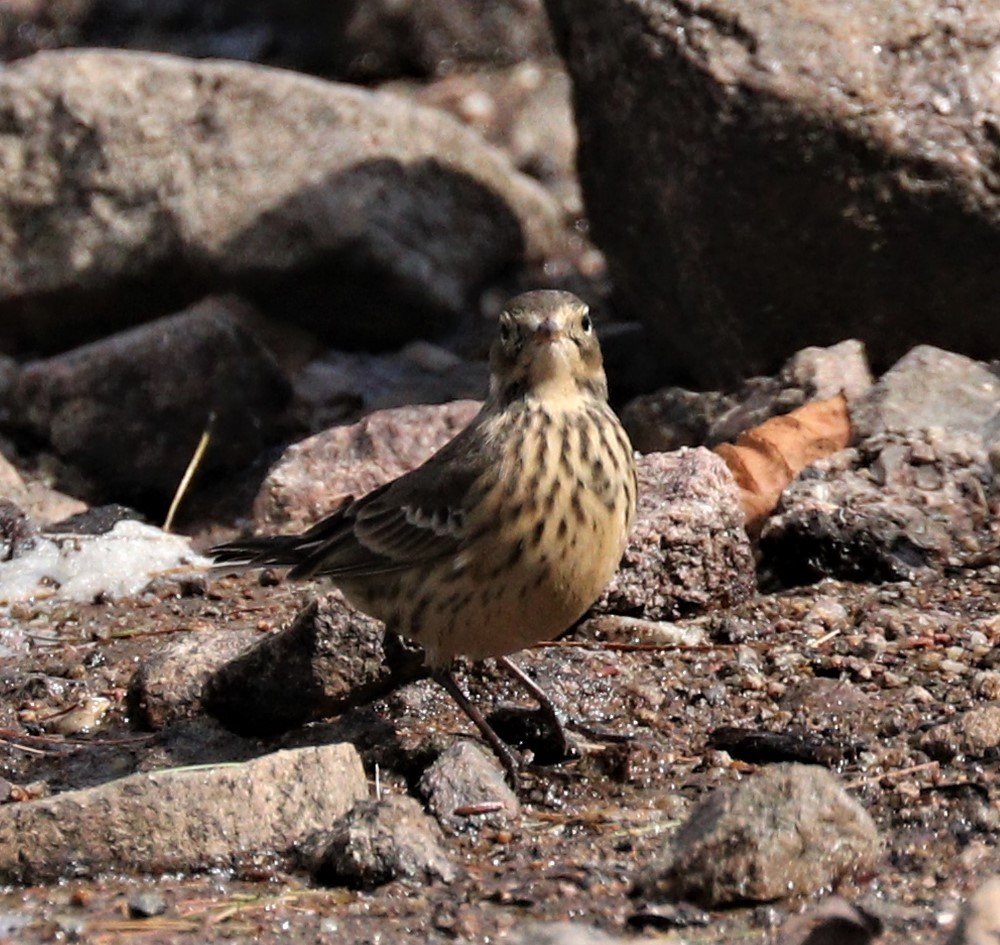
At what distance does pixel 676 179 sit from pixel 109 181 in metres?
3.32

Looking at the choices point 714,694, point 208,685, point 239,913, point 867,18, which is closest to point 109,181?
point 867,18

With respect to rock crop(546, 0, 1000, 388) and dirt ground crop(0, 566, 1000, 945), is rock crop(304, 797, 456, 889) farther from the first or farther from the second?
rock crop(546, 0, 1000, 388)

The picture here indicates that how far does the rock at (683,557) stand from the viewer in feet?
21.7

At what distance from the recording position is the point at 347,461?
26.2 feet

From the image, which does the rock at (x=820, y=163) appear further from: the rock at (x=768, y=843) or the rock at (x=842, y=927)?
the rock at (x=842, y=927)

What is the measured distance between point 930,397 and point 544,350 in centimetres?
223

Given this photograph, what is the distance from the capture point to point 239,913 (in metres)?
4.75

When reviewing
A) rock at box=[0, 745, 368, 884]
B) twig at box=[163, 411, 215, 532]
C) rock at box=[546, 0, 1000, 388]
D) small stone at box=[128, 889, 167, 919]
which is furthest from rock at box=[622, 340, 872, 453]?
small stone at box=[128, 889, 167, 919]

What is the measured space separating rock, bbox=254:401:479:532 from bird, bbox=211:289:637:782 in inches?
61.2

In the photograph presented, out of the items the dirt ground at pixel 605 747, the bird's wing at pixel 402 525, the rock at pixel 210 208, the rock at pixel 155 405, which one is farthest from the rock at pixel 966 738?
the rock at pixel 210 208

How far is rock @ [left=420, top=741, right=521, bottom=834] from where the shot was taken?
5266mm

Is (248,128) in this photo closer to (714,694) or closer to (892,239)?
(892,239)

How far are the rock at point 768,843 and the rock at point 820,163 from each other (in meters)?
3.97

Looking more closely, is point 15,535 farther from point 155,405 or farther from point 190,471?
point 155,405
